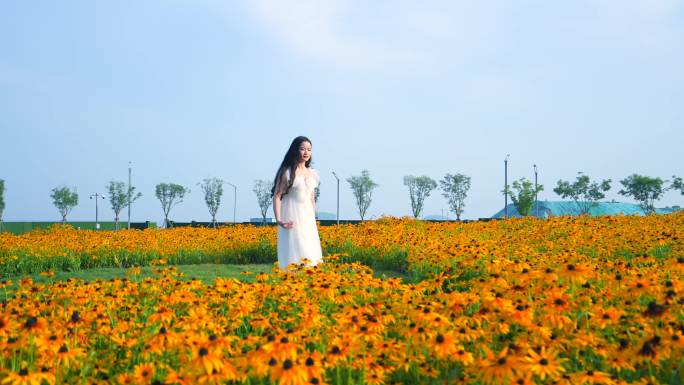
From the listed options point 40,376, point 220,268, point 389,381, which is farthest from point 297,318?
point 220,268

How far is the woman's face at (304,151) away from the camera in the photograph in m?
9.56

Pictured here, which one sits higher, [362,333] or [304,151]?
[304,151]

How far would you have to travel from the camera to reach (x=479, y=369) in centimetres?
303

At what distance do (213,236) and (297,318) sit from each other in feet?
39.4

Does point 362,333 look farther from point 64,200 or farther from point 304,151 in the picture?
point 64,200

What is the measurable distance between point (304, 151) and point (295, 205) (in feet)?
3.29

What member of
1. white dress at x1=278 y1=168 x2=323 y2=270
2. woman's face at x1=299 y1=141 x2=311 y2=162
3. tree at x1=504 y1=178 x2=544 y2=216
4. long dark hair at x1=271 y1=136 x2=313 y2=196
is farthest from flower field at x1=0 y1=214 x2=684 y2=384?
tree at x1=504 y1=178 x2=544 y2=216

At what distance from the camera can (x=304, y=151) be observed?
9578 mm

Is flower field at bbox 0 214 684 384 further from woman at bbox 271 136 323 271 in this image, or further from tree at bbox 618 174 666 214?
tree at bbox 618 174 666 214

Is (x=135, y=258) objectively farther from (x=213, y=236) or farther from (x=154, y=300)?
(x=154, y=300)

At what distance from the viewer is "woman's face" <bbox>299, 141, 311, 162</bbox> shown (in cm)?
956

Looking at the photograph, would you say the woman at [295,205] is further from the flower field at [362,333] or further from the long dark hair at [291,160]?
the flower field at [362,333]

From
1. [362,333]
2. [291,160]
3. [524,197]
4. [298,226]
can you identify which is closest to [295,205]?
[298,226]

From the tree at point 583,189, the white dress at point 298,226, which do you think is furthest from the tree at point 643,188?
the white dress at point 298,226
